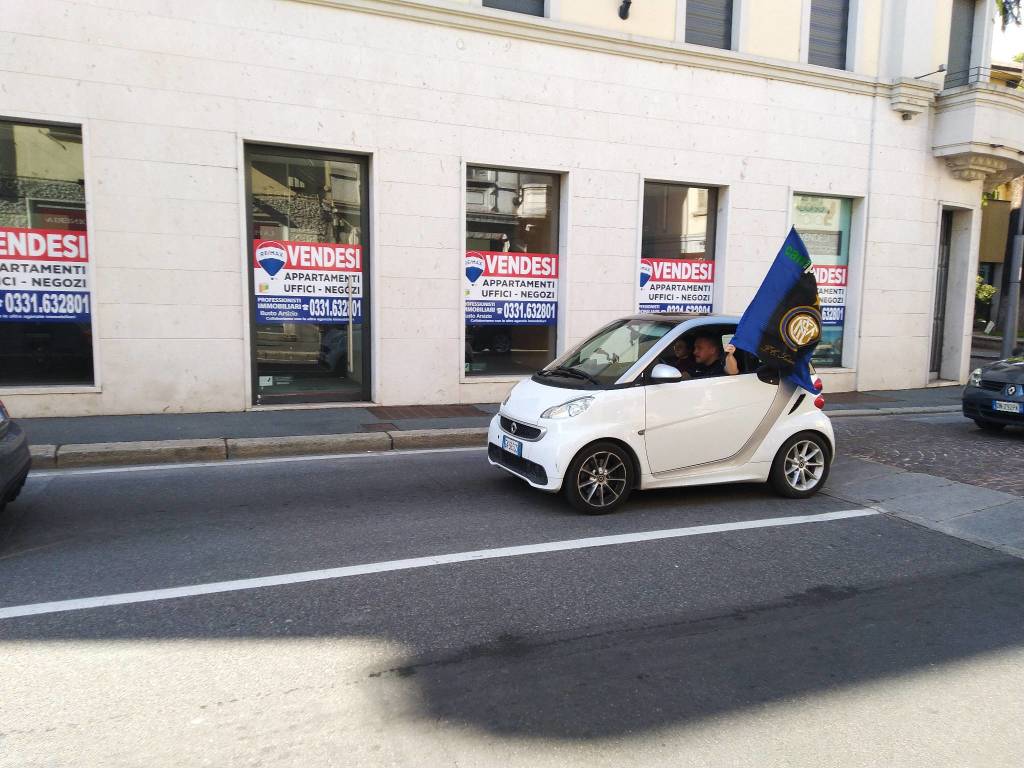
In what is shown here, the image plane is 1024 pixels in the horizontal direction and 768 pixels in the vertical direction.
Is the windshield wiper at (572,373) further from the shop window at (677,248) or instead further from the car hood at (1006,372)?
the car hood at (1006,372)

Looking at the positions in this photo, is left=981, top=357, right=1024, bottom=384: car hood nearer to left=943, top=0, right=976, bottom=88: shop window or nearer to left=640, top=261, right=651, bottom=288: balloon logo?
left=640, top=261, right=651, bottom=288: balloon logo

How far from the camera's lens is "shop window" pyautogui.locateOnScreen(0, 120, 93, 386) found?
967 cm

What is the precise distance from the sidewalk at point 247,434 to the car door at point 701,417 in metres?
3.68

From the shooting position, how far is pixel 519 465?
6.53 meters

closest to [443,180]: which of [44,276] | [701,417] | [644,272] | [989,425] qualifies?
[644,272]

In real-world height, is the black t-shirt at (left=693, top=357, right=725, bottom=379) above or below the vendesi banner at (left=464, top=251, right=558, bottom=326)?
below

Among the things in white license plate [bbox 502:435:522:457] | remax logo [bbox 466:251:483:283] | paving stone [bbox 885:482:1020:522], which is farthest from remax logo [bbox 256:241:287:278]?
paving stone [bbox 885:482:1020:522]

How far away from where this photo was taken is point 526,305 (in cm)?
1262

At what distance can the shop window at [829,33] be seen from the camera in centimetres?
1436

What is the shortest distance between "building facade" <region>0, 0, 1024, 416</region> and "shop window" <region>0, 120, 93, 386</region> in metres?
0.03

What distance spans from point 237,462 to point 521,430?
3550 millimetres

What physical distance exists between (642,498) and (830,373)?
960 cm

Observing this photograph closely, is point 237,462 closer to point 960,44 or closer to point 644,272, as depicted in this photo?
point 644,272

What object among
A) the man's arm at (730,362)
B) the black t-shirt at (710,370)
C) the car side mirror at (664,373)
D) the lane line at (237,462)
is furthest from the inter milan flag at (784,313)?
the lane line at (237,462)
